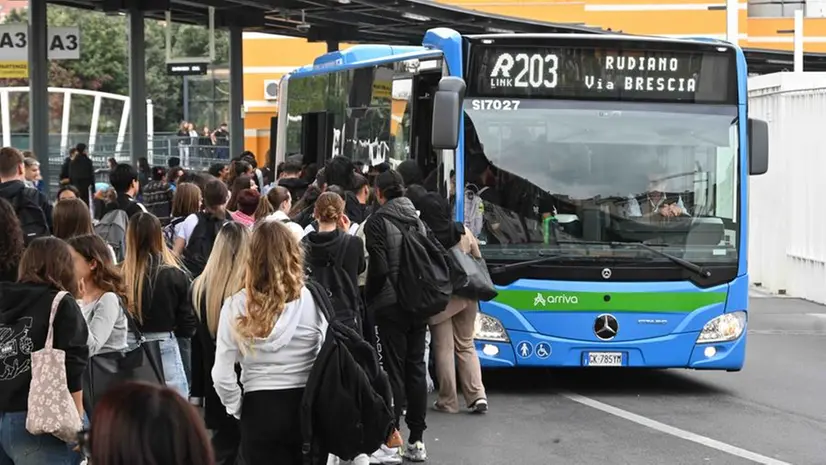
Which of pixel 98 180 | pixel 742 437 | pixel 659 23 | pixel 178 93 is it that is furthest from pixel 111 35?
pixel 742 437

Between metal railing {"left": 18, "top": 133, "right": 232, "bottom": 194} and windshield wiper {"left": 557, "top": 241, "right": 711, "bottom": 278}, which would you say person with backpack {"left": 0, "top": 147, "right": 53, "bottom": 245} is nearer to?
windshield wiper {"left": 557, "top": 241, "right": 711, "bottom": 278}

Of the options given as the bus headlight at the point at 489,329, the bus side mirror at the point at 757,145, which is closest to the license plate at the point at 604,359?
the bus headlight at the point at 489,329

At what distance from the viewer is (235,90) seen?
29203mm

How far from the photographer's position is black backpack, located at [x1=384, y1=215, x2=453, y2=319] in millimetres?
8844

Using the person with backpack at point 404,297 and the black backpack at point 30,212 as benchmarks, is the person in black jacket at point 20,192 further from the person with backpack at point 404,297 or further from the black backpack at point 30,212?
the person with backpack at point 404,297

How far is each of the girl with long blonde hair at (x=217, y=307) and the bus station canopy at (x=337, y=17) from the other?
16974 millimetres

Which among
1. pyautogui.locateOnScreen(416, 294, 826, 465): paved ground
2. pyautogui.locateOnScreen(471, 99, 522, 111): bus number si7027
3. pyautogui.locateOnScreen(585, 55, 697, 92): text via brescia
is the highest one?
pyautogui.locateOnScreen(585, 55, 697, 92): text via brescia

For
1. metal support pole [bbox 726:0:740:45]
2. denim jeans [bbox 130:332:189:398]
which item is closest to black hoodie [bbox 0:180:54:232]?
denim jeans [bbox 130:332:189:398]

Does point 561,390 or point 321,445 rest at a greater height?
point 321,445

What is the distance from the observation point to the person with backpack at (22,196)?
9.64 meters

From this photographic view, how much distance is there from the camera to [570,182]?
11.4 m

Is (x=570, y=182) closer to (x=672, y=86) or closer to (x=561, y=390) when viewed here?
(x=672, y=86)

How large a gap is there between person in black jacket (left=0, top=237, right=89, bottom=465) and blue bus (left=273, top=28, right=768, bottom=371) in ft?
19.3

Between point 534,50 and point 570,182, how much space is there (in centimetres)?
124
